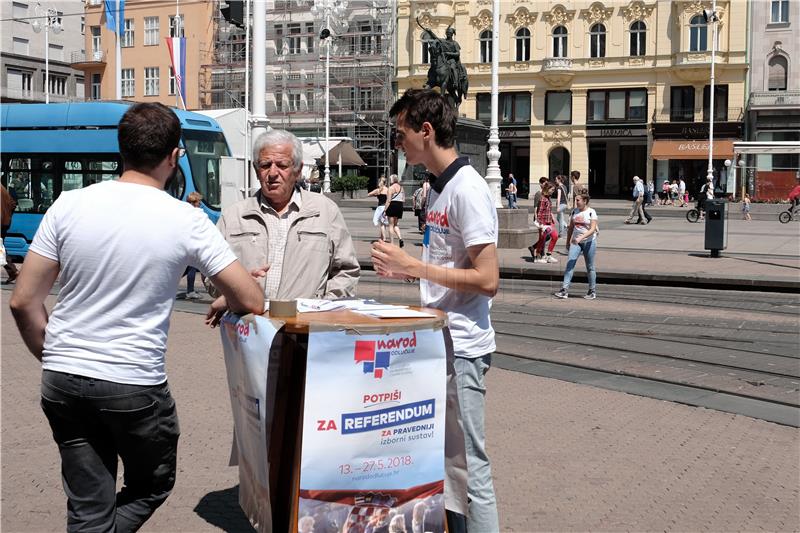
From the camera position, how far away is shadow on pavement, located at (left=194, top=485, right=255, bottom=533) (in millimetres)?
4652

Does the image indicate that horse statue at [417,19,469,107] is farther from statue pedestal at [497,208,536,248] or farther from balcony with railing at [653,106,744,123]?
balcony with railing at [653,106,744,123]

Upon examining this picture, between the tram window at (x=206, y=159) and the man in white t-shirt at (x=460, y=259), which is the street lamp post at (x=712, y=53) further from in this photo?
the man in white t-shirt at (x=460, y=259)

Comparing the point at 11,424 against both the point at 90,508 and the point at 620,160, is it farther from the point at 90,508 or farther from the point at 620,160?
the point at 620,160

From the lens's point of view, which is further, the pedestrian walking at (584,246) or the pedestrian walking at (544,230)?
the pedestrian walking at (544,230)

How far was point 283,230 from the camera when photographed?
14.2 feet

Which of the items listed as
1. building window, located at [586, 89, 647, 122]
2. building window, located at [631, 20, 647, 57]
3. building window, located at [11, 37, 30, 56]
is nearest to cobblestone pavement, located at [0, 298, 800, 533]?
building window, located at [586, 89, 647, 122]

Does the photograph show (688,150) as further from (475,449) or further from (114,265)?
(114,265)

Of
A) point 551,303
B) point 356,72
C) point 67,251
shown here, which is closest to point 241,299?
point 67,251

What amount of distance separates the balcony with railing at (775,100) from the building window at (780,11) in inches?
175

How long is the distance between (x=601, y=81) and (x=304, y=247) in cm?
5907

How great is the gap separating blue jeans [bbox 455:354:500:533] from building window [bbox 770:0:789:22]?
58392 mm

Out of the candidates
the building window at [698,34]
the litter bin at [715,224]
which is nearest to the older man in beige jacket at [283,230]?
the litter bin at [715,224]

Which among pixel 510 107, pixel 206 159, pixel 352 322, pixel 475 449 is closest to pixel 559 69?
pixel 510 107

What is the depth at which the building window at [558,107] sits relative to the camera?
6141cm
